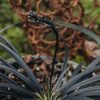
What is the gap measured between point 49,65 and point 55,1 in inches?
9.9

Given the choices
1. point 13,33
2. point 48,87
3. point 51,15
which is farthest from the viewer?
point 13,33

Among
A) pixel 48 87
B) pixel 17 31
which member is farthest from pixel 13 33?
pixel 48 87

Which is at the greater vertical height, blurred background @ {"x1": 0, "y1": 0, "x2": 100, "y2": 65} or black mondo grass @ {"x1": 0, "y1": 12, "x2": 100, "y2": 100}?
blurred background @ {"x1": 0, "y1": 0, "x2": 100, "y2": 65}

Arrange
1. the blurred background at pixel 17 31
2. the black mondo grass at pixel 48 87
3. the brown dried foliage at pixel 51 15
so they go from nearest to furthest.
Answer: the black mondo grass at pixel 48 87, the brown dried foliage at pixel 51 15, the blurred background at pixel 17 31

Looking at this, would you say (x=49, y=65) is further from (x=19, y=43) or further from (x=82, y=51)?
(x=19, y=43)

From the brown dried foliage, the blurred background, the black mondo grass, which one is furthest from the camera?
the blurred background

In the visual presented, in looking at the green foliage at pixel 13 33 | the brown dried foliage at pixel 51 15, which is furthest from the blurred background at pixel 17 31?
the brown dried foliage at pixel 51 15

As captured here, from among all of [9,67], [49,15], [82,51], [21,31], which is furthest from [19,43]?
[9,67]

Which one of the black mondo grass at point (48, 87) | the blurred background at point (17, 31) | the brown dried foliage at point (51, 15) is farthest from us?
the blurred background at point (17, 31)

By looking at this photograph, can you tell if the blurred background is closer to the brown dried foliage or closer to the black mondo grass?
the brown dried foliage

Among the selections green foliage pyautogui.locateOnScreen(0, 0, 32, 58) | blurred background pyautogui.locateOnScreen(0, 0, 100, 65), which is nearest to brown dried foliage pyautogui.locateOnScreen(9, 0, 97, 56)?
blurred background pyautogui.locateOnScreen(0, 0, 100, 65)

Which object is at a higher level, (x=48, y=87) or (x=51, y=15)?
(x=51, y=15)

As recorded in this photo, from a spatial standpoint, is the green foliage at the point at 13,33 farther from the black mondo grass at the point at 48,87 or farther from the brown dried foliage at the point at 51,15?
the black mondo grass at the point at 48,87

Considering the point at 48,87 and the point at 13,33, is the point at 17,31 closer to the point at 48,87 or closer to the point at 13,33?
the point at 13,33
